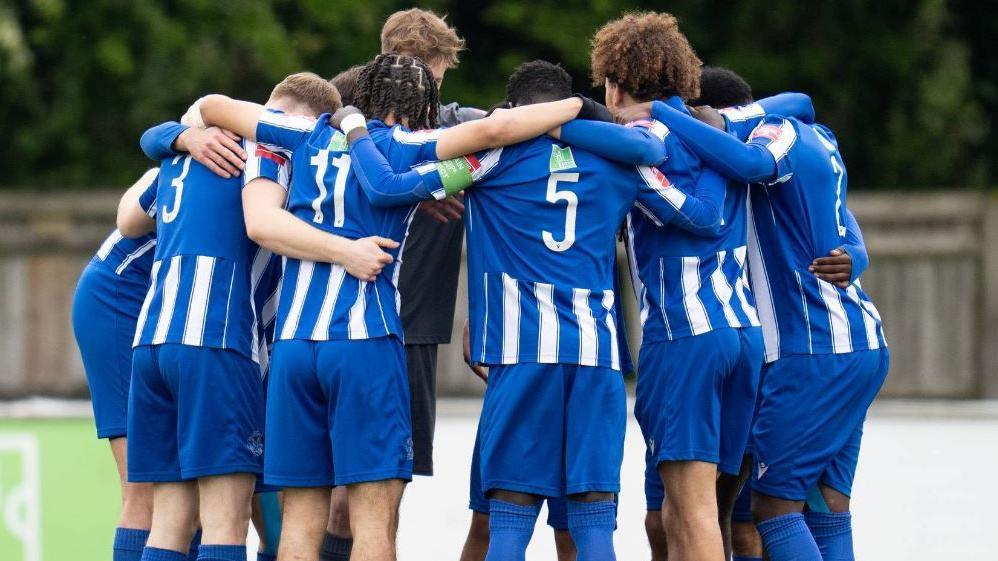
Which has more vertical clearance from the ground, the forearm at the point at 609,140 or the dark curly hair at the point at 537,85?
the dark curly hair at the point at 537,85

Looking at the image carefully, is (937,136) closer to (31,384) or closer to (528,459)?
(31,384)

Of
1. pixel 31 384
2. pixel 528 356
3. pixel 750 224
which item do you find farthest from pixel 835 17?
pixel 528 356

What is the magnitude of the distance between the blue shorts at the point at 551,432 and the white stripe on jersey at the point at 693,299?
1.44ft

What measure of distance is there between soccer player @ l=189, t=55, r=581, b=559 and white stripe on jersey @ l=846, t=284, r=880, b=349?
1358mm

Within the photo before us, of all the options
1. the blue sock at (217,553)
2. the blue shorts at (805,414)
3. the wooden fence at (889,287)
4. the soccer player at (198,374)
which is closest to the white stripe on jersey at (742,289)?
the blue shorts at (805,414)

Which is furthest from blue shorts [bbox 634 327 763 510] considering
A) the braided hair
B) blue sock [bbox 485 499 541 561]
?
→ the braided hair

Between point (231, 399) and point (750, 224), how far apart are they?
80.8 inches

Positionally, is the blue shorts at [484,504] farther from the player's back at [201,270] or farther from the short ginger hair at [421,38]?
the short ginger hair at [421,38]

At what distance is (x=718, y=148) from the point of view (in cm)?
504

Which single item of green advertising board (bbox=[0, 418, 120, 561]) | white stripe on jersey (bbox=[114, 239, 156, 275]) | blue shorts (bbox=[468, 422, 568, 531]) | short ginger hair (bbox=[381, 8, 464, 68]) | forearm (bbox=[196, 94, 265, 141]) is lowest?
green advertising board (bbox=[0, 418, 120, 561])

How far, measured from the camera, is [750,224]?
5434 mm

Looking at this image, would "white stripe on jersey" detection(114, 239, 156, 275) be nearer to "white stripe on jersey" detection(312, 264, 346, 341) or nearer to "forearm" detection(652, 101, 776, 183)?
"white stripe on jersey" detection(312, 264, 346, 341)

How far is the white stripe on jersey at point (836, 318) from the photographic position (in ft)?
17.3

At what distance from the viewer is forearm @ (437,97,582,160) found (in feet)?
15.7
